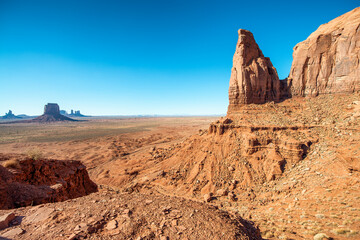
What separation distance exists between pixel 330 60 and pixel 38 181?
137 ft

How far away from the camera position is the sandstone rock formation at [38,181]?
8.69 meters

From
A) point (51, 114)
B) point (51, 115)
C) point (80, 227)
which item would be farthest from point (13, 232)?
point (51, 114)

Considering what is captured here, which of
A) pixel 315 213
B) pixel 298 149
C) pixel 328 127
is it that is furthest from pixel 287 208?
pixel 328 127

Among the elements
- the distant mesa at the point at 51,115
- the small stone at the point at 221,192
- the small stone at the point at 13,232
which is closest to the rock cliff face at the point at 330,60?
the small stone at the point at 221,192

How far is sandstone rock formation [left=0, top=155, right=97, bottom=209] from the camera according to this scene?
869 cm

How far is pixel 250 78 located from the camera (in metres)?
28.8

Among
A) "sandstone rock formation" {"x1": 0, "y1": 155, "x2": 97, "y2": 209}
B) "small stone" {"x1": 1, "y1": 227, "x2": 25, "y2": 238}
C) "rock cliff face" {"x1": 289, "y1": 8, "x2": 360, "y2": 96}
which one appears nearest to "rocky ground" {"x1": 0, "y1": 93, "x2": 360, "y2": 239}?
"small stone" {"x1": 1, "y1": 227, "x2": 25, "y2": 238}

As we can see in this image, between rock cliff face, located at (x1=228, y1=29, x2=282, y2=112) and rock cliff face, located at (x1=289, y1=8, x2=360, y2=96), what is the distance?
386cm

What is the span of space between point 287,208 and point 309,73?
84.6 feet

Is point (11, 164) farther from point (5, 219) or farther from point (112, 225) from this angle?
point (112, 225)

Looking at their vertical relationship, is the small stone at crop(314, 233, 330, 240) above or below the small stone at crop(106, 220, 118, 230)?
below

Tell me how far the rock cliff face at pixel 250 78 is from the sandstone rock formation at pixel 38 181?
2745 centimetres

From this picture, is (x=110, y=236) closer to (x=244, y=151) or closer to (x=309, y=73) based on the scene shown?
(x=244, y=151)

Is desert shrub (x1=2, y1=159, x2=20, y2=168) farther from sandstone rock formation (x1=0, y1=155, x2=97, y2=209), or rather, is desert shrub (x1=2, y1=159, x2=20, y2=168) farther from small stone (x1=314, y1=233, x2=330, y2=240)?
small stone (x1=314, y1=233, x2=330, y2=240)
